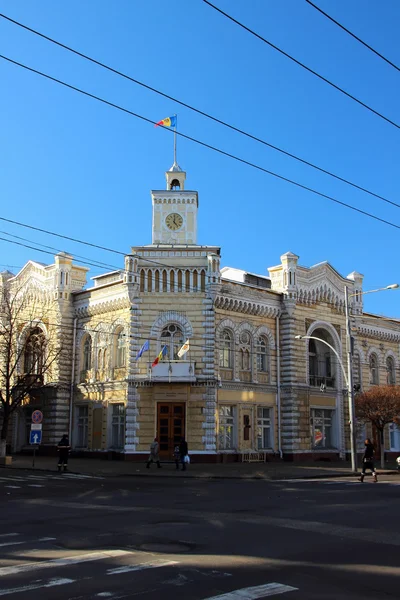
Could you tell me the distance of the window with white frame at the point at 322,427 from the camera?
40.6 meters

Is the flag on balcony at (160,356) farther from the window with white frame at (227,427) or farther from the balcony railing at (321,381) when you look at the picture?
the balcony railing at (321,381)

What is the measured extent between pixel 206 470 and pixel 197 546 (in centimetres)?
2072

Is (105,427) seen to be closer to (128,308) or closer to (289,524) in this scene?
(128,308)

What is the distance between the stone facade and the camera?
34719 millimetres

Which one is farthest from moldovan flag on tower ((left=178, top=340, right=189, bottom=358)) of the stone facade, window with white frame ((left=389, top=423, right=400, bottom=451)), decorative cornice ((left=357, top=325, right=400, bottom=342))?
window with white frame ((left=389, top=423, right=400, bottom=451))


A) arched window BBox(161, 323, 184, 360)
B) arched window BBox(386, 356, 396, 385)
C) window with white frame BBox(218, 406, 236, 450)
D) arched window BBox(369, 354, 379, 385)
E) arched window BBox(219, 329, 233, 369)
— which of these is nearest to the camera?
arched window BBox(161, 323, 184, 360)

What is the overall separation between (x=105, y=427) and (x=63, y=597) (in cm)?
3109

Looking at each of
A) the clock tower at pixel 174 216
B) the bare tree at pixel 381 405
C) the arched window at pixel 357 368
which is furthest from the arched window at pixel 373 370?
the clock tower at pixel 174 216

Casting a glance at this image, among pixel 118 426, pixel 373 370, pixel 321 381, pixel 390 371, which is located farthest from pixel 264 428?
pixel 390 371

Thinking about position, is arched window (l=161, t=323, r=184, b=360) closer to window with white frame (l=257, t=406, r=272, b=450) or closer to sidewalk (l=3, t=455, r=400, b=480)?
sidewalk (l=3, t=455, r=400, b=480)

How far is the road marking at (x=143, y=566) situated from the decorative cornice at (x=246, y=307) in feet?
89.7

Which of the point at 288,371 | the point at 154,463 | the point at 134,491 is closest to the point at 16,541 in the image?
the point at 134,491

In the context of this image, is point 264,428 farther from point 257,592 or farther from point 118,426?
point 257,592

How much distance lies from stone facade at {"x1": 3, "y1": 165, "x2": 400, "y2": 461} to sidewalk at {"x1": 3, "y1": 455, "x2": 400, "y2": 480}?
1818 millimetres
